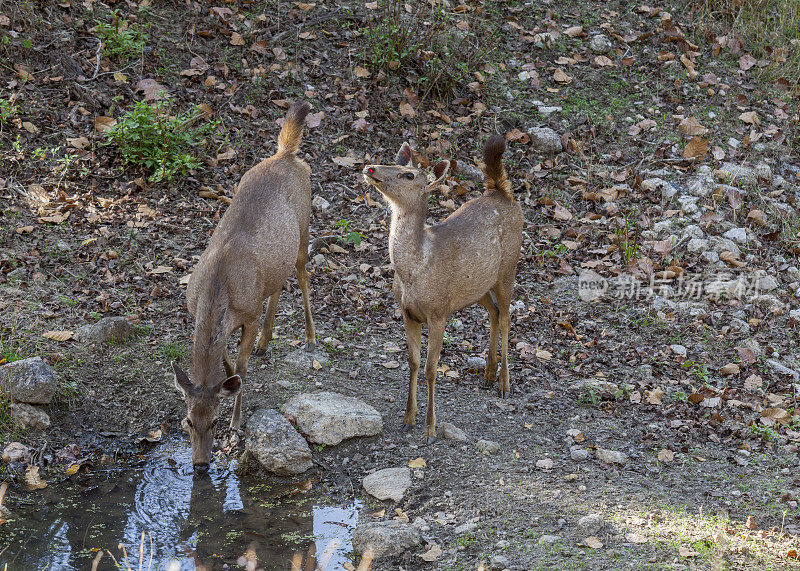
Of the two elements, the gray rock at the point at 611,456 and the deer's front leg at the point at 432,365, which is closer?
the gray rock at the point at 611,456

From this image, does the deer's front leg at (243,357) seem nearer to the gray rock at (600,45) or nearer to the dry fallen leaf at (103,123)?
the dry fallen leaf at (103,123)

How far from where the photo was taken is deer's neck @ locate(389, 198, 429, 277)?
664cm

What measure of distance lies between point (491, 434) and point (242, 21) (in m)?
7.73

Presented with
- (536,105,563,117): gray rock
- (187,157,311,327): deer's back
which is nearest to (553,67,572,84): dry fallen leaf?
(536,105,563,117): gray rock

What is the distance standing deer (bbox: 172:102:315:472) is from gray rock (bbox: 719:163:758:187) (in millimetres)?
5679

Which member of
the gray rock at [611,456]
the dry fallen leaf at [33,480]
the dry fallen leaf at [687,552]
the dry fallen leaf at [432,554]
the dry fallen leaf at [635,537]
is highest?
the dry fallen leaf at [687,552]

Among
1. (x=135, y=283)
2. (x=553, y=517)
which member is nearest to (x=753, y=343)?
(x=553, y=517)

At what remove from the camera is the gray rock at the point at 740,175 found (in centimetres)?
1044

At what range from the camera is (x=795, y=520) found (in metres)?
5.58

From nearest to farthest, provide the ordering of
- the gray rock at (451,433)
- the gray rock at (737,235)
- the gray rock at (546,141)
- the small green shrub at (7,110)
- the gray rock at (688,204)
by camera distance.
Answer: the gray rock at (451,433) < the gray rock at (737,235) < the small green shrub at (7,110) < the gray rock at (688,204) < the gray rock at (546,141)

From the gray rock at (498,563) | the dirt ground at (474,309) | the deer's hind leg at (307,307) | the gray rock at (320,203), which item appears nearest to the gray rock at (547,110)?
the dirt ground at (474,309)

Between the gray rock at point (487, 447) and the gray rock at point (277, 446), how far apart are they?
4.48 feet

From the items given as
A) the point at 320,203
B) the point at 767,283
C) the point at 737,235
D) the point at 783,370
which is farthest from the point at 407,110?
the point at 783,370

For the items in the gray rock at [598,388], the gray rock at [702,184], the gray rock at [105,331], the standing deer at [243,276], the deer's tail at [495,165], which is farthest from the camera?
the gray rock at [702,184]
